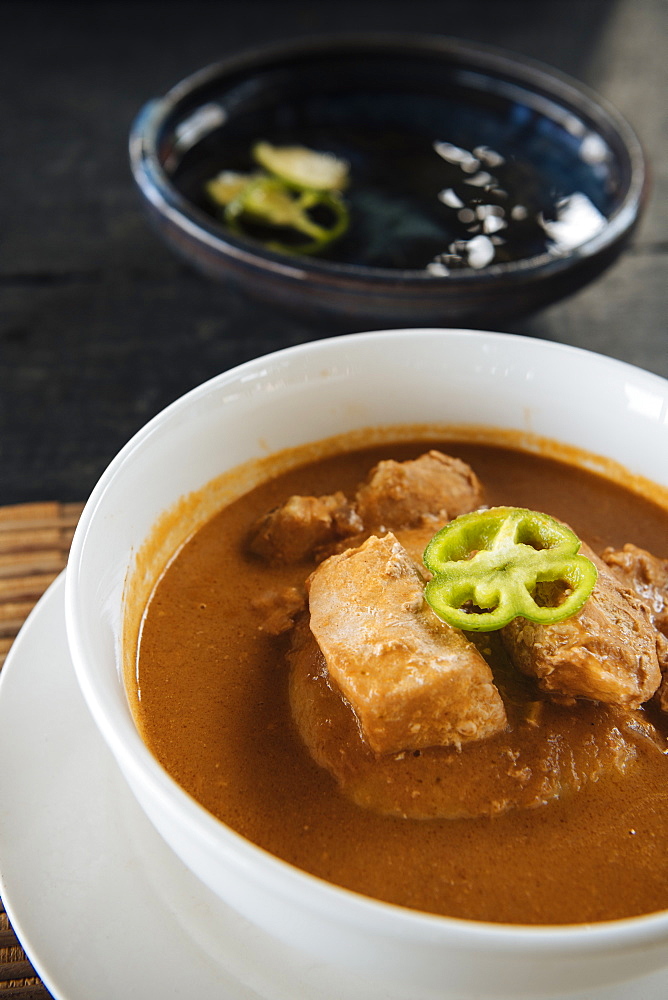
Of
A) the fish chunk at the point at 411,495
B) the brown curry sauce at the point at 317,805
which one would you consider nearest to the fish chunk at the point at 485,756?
the brown curry sauce at the point at 317,805

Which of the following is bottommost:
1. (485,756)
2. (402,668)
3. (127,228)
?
(127,228)

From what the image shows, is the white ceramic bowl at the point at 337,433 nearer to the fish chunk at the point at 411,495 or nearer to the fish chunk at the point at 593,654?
the fish chunk at the point at 411,495

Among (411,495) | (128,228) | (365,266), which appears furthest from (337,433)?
(128,228)

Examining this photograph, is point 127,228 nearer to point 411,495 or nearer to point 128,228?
point 128,228

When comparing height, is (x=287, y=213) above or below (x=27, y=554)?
above

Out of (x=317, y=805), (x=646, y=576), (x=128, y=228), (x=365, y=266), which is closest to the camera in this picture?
(x=317, y=805)

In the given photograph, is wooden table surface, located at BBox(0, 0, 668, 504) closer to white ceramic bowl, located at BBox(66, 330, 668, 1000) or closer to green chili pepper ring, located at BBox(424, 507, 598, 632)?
white ceramic bowl, located at BBox(66, 330, 668, 1000)

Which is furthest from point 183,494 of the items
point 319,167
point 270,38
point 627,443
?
point 270,38

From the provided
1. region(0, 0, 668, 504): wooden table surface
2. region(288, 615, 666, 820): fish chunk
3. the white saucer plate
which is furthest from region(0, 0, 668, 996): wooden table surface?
region(288, 615, 666, 820): fish chunk
